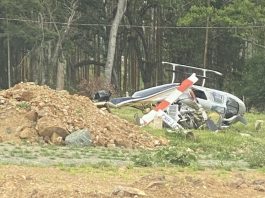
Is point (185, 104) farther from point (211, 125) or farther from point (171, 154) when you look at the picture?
point (171, 154)

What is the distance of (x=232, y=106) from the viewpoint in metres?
24.0

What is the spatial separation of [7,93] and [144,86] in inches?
1180

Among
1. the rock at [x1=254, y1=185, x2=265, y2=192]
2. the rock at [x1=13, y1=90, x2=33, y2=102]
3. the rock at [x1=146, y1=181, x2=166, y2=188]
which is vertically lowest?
the rock at [x1=13, y1=90, x2=33, y2=102]

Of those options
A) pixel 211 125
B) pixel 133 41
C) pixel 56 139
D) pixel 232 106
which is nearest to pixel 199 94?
pixel 232 106

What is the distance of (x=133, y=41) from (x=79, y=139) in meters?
31.7

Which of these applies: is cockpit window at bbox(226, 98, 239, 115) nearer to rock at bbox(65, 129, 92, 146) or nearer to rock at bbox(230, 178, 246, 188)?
rock at bbox(65, 129, 92, 146)

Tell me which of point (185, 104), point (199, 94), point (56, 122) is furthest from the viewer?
point (199, 94)

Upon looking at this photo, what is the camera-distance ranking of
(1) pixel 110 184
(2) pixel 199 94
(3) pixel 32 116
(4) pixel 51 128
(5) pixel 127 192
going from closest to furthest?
(5) pixel 127 192 → (1) pixel 110 184 → (4) pixel 51 128 → (3) pixel 32 116 → (2) pixel 199 94

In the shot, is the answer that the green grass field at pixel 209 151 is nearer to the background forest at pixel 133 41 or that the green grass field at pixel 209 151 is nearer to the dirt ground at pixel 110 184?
the dirt ground at pixel 110 184

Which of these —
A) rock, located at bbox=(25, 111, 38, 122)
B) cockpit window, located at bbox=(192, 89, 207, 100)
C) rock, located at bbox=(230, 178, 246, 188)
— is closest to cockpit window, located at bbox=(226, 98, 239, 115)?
cockpit window, located at bbox=(192, 89, 207, 100)

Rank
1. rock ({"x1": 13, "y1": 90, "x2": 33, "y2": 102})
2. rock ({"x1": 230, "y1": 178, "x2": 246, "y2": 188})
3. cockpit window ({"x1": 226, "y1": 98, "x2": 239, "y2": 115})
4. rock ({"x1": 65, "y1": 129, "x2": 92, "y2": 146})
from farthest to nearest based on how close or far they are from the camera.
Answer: cockpit window ({"x1": 226, "y1": 98, "x2": 239, "y2": 115}) < rock ({"x1": 13, "y1": 90, "x2": 33, "y2": 102}) < rock ({"x1": 65, "y1": 129, "x2": 92, "y2": 146}) < rock ({"x1": 230, "y1": 178, "x2": 246, "y2": 188})

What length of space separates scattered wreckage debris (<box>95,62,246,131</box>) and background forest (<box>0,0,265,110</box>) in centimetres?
1403

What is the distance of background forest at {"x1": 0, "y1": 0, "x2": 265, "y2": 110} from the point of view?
128 feet

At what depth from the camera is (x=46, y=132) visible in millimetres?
15695
